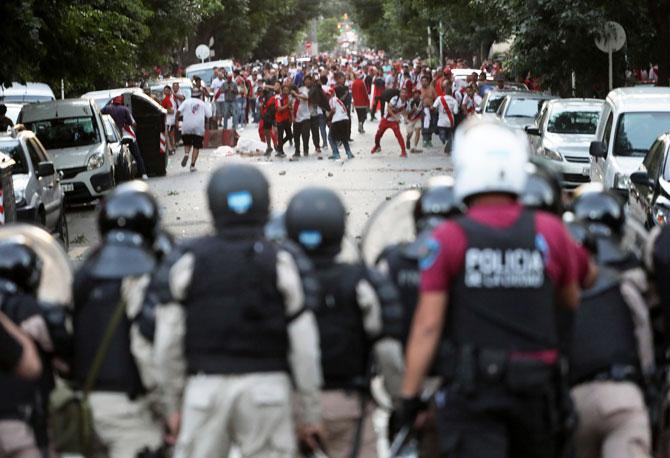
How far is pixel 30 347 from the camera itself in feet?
16.1

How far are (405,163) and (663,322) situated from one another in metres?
23.2

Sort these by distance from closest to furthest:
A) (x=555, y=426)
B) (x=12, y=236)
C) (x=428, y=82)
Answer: (x=555, y=426) < (x=12, y=236) < (x=428, y=82)

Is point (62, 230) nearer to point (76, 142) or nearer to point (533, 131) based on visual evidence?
point (76, 142)

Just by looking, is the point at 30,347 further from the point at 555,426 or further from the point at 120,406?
the point at 555,426

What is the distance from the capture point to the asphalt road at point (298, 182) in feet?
65.3

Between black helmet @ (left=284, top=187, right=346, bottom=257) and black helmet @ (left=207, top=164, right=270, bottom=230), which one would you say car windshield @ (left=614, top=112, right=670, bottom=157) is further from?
black helmet @ (left=207, top=164, right=270, bottom=230)

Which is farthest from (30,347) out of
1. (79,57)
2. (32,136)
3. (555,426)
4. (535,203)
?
(79,57)

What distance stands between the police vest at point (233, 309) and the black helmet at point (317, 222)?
66cm

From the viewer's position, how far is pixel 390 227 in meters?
6.73

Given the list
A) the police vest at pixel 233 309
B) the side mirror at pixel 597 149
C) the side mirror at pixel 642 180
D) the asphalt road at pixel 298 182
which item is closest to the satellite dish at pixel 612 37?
the asphalt road at pixel 298 182

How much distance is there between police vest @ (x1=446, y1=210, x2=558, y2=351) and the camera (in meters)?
4.62

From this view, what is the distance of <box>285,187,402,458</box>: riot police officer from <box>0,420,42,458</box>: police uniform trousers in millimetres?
1148

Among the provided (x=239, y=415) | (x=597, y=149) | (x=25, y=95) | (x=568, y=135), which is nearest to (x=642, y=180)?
(x=597, y=149)

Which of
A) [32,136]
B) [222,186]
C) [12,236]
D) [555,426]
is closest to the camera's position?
[555,426]
